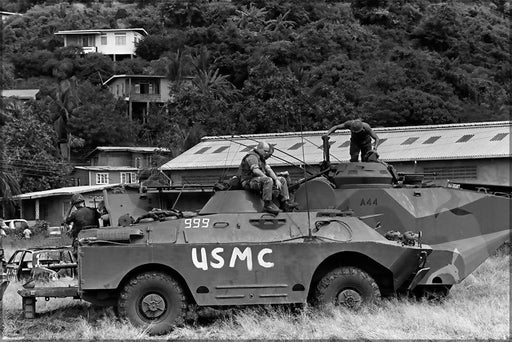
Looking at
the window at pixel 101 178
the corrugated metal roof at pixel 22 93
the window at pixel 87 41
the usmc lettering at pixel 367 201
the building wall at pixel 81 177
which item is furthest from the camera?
the window at pixel 87 41

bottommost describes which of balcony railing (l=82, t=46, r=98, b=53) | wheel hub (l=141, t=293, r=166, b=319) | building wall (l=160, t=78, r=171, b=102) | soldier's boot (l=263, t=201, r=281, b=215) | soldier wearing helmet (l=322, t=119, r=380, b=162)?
wheel hub (l=141, t=293, r=166, b=319)

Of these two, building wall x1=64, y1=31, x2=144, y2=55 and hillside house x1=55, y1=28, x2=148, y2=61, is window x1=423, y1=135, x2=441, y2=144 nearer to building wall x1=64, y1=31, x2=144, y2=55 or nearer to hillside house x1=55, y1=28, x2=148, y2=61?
hillside house x1=55, y1=28, x2=148, y2=61

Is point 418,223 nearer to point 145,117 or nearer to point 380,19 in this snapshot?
point 145,117

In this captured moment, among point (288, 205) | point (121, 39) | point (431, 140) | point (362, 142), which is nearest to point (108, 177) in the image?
point (121, 39)

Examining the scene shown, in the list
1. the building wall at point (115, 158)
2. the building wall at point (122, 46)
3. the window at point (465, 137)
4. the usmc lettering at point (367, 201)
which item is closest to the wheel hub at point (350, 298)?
the usmc lettering at point (367, 201)

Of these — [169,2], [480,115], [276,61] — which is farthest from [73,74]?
[480,115]

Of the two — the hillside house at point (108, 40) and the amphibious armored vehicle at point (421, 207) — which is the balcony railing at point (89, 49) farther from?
the amphibious armored vehicle at point (421, 207)

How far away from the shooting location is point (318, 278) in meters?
14.2

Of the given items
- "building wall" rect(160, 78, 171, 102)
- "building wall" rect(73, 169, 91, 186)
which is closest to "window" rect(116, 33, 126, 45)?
"building wall" rect(160, 78, 171, 102)

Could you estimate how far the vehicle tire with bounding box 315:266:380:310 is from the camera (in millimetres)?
13898

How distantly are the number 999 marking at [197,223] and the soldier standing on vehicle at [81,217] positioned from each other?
3.00m

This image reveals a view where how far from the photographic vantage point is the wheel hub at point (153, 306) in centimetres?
1370

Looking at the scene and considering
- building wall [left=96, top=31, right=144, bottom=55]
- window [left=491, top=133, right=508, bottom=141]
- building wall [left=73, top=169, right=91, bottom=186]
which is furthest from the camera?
building wall [left=96, top=31, right=144, bottom=55]

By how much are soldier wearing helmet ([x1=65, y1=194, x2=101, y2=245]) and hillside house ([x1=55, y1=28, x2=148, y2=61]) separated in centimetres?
5677
